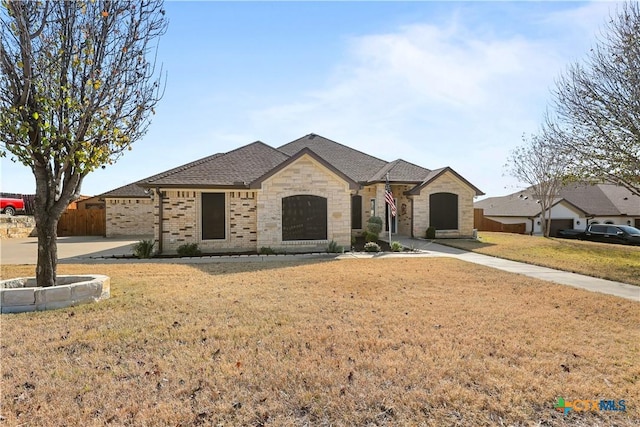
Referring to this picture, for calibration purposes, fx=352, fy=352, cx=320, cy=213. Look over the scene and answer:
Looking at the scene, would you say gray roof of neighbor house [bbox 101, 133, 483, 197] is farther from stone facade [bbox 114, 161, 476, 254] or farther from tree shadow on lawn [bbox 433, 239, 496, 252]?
tree shadow on lawn [bbox 433, 239, 496, 252]

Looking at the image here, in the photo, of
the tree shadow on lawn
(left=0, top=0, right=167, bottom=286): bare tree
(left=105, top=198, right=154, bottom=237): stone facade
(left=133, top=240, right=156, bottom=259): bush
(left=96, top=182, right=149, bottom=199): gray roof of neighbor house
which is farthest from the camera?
(left=105, top=198, right=154, bottom=237): stone facade

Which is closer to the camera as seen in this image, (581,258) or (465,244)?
(581,258)

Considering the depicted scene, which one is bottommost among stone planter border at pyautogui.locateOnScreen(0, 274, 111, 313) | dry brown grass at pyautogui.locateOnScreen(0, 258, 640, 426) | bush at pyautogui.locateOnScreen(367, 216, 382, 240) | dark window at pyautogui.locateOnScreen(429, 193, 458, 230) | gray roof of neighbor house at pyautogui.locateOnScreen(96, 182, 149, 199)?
dry brown grass at pyautogui.locateOnScreen(0, 258, 640, 426)

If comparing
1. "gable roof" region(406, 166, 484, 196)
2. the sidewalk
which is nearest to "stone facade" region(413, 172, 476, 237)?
"gable roof" region(406, 166, 484, 196)

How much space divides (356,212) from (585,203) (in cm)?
3040

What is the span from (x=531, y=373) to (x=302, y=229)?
12036 mm

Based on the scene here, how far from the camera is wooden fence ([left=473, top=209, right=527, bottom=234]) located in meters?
31.7

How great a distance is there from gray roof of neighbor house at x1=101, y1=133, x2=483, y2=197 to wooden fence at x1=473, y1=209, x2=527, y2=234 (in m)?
11.9

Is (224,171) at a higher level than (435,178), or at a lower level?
lower

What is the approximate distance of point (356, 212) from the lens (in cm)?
2173

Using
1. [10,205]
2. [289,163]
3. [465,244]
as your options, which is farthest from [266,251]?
[10,205]

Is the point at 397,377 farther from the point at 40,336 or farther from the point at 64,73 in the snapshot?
the point at 64,73

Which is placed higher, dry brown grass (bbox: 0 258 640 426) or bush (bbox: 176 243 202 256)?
bush (bbox: 176 243 202 256)

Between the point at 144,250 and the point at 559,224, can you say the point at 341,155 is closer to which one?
the point at 144,250
